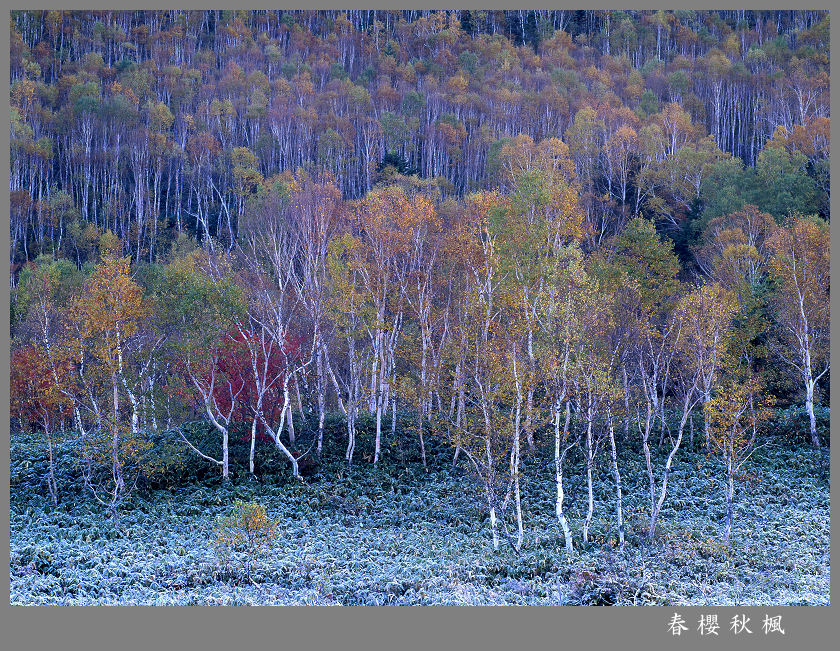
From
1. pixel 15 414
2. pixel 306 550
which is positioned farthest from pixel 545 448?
pixel 15 414

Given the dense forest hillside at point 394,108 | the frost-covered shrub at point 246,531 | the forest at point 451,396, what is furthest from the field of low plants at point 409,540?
the dense forest hillside at point 394,108

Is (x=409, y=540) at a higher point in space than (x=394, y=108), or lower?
lower

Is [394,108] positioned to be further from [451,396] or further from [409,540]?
[409,540]

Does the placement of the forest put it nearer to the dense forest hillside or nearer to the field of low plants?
the field of low plants

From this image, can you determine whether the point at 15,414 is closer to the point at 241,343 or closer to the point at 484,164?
the point at 241,343

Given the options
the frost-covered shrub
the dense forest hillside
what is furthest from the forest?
the dense forest hillside

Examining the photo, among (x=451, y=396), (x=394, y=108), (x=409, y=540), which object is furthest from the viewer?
(x=394, y=108)

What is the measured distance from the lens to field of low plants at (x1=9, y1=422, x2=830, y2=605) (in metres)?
18.8

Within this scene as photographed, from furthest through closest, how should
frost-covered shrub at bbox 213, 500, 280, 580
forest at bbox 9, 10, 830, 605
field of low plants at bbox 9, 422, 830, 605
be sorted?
forest at bbox 9, 10, 830, 605
frost-covered shrub at bbox 213, 500, 280, 580
field of low plants at bbox 9, 422, 830, 605

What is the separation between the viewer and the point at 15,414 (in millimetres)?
37281

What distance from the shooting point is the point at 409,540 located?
2402cm

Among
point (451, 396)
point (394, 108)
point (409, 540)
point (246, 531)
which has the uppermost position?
point (394, 108)

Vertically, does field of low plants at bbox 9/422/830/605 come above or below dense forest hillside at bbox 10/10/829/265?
below

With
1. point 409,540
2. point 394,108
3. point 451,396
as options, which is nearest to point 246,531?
point 409,540
